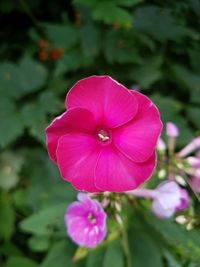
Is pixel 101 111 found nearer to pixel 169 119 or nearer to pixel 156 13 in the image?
pixel 169 119

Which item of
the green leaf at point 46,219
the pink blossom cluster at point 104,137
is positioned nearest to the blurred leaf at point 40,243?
the green leaf at point 46,219

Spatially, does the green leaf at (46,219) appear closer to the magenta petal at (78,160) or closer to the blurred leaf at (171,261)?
the blurred leaf at (171,261)

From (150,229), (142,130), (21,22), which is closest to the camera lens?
(142,130)

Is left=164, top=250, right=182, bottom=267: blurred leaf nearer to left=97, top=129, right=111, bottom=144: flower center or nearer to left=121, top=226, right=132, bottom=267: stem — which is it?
left=121, top=226, right=132, bottom=267: stem

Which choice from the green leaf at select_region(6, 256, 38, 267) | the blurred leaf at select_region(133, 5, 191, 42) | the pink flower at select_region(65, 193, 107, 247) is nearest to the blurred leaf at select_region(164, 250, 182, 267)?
the pink flower at select_region(65, 193, 107, 247)

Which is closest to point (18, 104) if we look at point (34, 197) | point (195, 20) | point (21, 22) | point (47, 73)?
point (47, 73)
